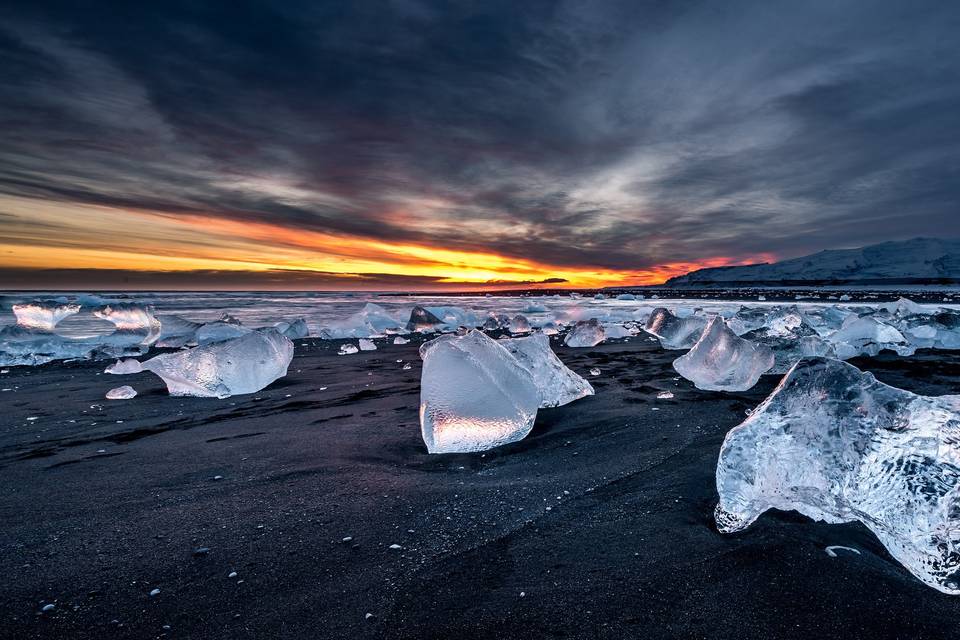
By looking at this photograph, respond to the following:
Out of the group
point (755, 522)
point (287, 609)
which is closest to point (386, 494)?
point (287, 609)

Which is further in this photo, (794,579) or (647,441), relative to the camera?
(647,441)

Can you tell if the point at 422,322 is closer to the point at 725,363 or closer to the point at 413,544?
the point at 725,363

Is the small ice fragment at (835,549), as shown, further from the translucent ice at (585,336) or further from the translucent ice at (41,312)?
the translucent ice at (41,312)

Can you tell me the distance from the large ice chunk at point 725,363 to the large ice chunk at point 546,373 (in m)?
1.22

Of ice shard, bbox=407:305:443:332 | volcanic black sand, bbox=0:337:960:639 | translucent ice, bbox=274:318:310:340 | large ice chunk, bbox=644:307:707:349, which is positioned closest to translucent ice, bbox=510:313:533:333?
ice shard, bbox=407:305:443:332

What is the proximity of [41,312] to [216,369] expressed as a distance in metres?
8.22

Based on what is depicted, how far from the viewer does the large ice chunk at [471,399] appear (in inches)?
96.9

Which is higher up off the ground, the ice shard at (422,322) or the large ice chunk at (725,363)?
the large ice chunk at (725,363)

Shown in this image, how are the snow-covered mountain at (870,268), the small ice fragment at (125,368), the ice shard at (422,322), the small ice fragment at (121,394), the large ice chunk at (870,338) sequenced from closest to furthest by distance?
the small ice fragment at (121,394) < the small ice fragment at (125,368) < the large ice chunk at (870,338) < the ice shard at (422,322) < the snow-covered mountain at (870,268)

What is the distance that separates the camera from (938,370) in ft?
15.1

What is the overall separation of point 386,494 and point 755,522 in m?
1.46

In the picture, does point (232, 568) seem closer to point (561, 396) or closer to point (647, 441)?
point (647, 441)

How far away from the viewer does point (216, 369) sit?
407cm

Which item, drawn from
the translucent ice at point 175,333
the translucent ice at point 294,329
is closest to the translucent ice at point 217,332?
the translucent ice at point 175,333
